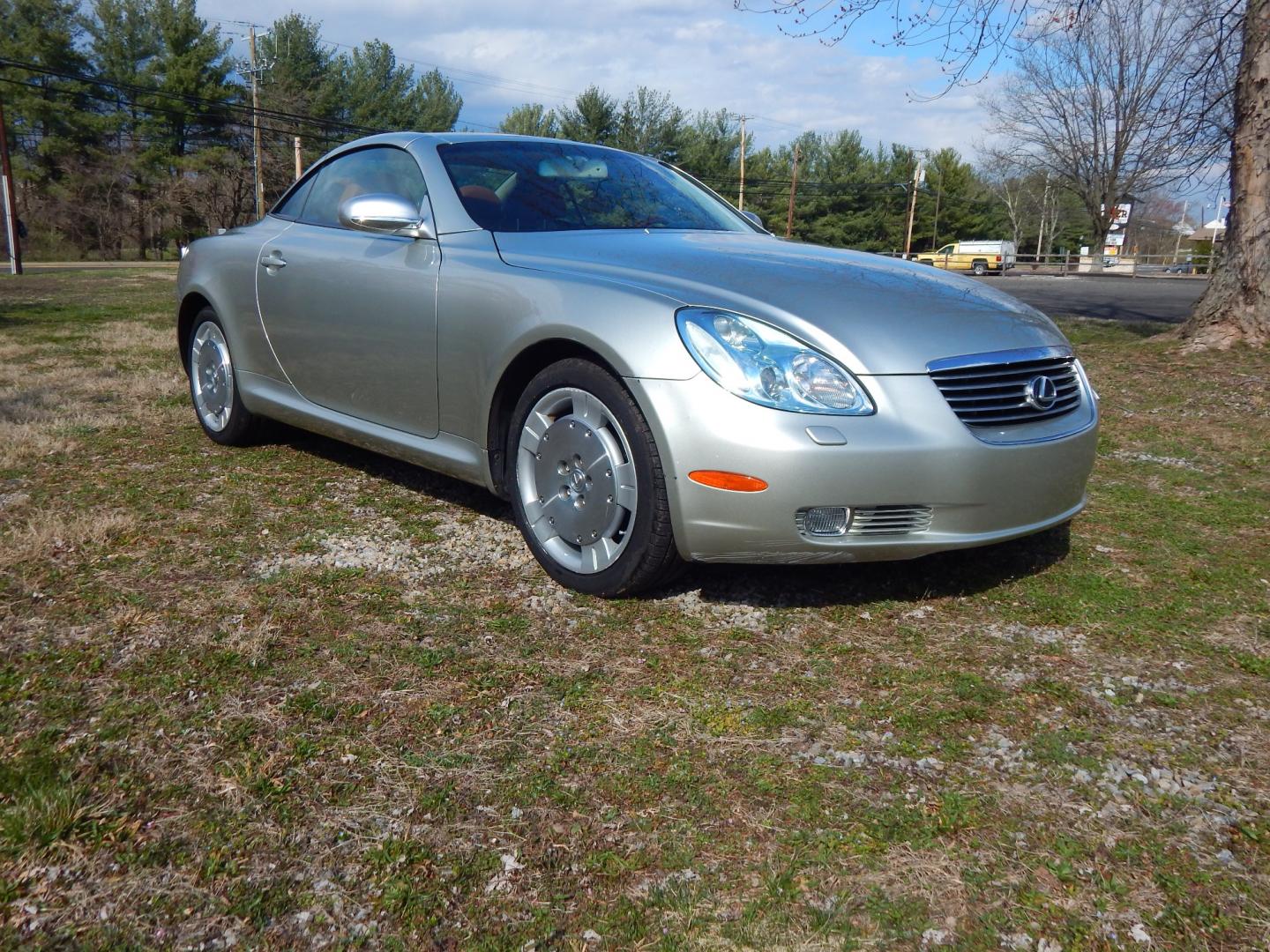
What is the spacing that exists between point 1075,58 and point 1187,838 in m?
34.0

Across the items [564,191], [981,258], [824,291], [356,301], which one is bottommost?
[356,301]

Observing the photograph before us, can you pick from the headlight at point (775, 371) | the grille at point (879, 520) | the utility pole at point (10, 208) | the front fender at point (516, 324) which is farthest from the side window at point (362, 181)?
the utility pole at point (10, 208)

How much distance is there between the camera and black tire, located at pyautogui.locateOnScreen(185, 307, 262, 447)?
5.05 metres

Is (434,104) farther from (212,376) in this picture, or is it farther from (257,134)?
(212,376)

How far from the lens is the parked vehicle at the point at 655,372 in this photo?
288cm

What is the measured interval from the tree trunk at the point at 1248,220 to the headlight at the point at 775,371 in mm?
7674

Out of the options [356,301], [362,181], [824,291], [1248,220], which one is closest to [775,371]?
[824,291]

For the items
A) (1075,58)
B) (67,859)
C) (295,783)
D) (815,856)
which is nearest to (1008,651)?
(815,856)

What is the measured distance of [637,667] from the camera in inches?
111

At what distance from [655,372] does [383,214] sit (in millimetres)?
1425

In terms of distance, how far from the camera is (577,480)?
10.7 ft

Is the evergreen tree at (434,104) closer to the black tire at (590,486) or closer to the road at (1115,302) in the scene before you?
the road at (1115,302)

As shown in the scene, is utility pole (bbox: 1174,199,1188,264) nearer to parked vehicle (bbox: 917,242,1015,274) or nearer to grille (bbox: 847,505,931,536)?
parked vehicle (bbox: 917,242,1015,274)

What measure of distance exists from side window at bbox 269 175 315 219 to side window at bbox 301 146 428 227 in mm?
55
